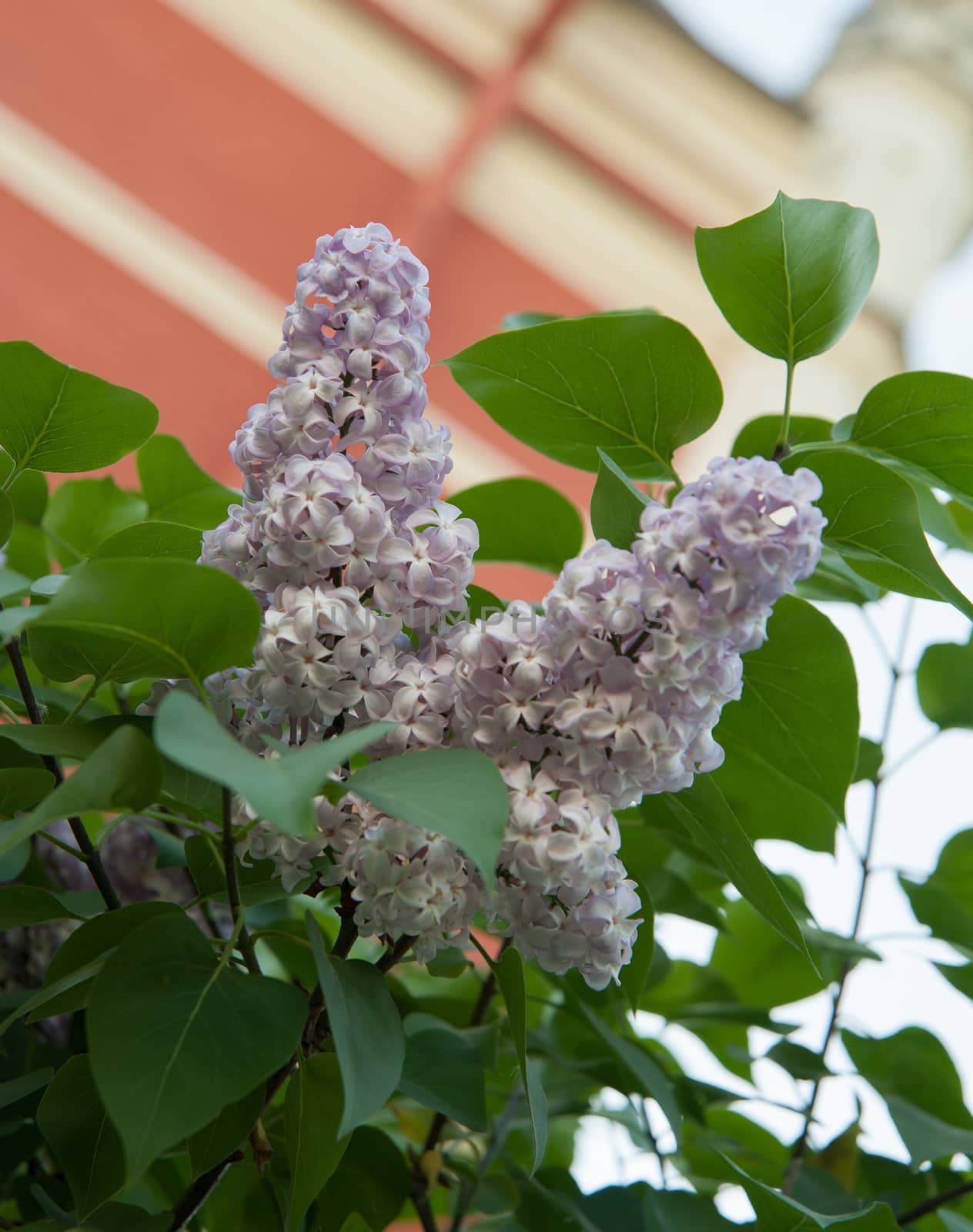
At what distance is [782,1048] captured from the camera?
1.54 feet

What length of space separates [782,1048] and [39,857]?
311mm

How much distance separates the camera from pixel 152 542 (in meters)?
0.32

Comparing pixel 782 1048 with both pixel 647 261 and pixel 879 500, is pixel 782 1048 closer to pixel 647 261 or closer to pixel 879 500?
pixel 879 500

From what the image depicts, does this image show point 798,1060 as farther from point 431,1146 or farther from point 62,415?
point 62,415

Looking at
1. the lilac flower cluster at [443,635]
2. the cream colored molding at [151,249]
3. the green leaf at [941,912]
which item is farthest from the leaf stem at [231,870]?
the cream colored molding at [151,249]

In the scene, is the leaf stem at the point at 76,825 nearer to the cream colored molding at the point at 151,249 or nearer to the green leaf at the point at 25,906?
the green leaf at the point at 25,906

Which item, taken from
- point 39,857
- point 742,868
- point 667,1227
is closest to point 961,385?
point 742,868

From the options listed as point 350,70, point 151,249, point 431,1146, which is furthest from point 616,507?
point 350,70

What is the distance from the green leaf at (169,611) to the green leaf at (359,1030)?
61 millimetres

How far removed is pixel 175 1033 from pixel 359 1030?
0.04 metres

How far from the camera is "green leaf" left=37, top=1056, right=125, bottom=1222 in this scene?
0.28 m

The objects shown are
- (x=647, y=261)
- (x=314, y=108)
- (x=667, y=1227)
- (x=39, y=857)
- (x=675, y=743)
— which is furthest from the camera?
(x=647, y=261)

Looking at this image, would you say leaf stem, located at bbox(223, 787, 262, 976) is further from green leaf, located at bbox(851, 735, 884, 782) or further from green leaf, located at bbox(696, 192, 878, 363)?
green leaf, located at bbox(851, 735, 884, 782)

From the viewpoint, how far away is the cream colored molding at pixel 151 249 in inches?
69.7
